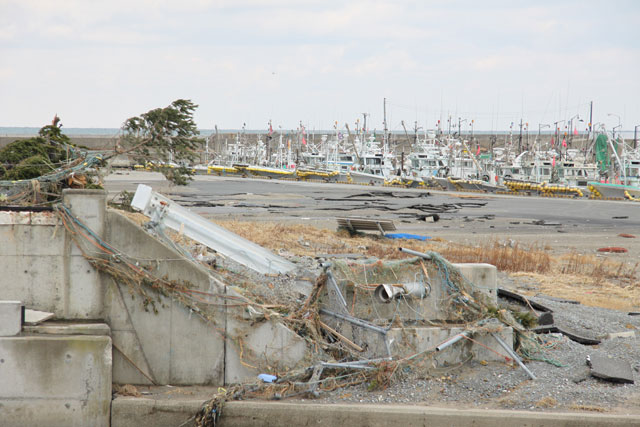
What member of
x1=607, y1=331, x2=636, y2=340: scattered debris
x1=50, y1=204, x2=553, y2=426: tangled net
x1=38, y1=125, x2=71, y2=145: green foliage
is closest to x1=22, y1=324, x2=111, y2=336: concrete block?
x1=50, y1=204, x2=553, y2=426: tangled net

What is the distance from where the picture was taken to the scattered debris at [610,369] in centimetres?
814

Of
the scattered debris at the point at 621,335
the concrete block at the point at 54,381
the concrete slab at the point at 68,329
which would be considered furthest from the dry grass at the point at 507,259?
the concrete block at the point at 54,381

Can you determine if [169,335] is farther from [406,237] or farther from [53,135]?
[406,237]

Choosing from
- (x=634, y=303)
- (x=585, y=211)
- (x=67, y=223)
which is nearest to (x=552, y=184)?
(x=585, y=211)


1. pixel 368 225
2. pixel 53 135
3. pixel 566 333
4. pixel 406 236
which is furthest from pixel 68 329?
pixel 406 236

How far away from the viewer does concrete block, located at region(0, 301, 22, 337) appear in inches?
299

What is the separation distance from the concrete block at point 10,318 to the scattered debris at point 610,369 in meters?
6.87

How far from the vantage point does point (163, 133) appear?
10.0 metres

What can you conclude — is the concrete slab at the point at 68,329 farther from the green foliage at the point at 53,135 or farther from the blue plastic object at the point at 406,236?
→ the blue plastic object at the point at 406,236

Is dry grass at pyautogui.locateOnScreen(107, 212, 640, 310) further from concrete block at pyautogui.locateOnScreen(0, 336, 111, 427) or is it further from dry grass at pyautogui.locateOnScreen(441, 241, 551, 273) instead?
concrete block at pyautogui.locateOnScreen(0, 336, 111, 427)

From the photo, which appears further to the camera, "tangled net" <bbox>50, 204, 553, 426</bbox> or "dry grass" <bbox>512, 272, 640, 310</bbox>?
"dry grass" <bbox>512, 272, 640, 310</bbox>

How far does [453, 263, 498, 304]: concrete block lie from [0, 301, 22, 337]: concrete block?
18.4ft

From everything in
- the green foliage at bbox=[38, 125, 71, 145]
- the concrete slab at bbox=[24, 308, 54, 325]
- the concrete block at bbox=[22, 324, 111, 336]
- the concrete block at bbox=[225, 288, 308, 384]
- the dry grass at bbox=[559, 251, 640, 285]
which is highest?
the green foliage at bbox=[38, 125, 71, 145]

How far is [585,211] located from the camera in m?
42.0
